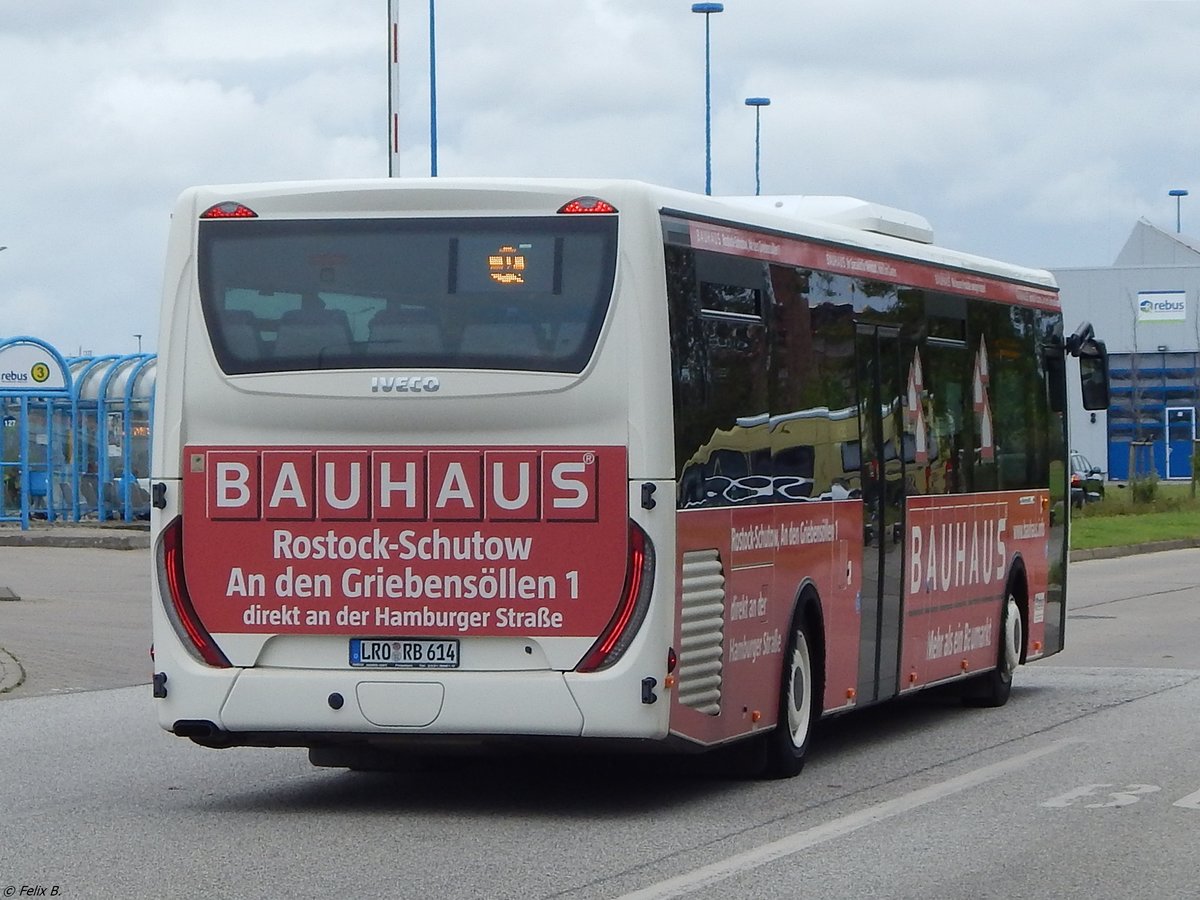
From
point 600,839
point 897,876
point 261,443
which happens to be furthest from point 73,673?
point 897,876

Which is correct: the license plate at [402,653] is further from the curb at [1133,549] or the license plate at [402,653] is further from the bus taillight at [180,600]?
the curb at [1133,549]

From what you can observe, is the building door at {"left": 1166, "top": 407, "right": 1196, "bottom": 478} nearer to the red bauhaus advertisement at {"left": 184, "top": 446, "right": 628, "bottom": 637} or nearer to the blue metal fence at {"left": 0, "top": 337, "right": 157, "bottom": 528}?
the blue metal fence at {"left": 0, "top": 337, "right": 157, "bottom": 528}

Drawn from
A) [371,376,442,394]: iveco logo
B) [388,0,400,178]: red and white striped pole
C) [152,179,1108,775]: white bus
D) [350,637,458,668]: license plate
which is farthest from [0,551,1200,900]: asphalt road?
[388,0,400,178]: red and white striped pole

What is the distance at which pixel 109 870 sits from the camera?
858cm

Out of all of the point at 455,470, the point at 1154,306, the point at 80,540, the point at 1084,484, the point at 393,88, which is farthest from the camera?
the point at 1154,306

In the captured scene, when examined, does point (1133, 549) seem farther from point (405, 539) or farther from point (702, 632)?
point (405, 539)

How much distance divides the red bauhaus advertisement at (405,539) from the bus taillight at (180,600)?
46mm

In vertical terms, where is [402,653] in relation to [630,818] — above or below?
above

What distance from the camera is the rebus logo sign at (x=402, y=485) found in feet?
32.7

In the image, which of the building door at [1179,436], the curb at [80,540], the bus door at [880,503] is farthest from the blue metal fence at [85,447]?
the building door at [1179,436]

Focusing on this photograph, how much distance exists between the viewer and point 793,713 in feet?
38.1

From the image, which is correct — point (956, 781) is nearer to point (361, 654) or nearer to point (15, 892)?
point (361, 654)

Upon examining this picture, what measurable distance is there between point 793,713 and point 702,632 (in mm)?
1468

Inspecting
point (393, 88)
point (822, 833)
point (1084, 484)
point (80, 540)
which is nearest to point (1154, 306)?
point (1084, 484)
